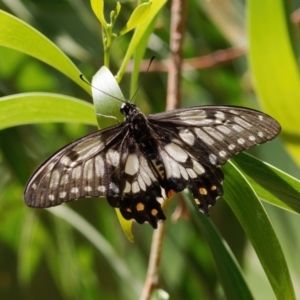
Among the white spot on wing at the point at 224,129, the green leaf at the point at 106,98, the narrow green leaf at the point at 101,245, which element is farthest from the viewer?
the narrow green leaf at the point at 101,245

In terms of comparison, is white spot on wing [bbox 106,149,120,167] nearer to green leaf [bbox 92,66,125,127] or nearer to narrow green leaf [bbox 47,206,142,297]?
green leaf [bbox 92,66,125,127]

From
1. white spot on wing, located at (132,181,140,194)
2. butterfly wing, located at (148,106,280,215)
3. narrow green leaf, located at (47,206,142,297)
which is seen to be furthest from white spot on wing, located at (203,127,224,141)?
narrow green leaf, located at (47,206,142,297)

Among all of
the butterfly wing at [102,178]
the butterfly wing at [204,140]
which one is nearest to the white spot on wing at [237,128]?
the butterfly wing at [204,140]

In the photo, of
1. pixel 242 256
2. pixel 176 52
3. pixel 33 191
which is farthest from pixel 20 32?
pixel 242 256

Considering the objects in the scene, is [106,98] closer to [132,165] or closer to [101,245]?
[132,165]

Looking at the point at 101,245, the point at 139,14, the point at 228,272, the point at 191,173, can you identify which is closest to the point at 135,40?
the point at 139,14

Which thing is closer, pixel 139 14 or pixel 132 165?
pixel 139 14

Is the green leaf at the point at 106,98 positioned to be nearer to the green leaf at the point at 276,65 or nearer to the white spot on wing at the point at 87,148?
the white spot on wing at the point at 87,148
